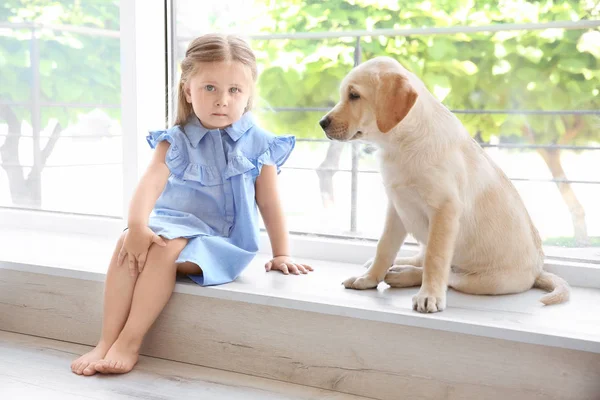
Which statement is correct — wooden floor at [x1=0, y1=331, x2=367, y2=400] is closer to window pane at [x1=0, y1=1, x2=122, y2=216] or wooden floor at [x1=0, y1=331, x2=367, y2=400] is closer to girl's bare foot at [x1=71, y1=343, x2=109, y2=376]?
girl's bare foot at [x1=71, y1=343, x2=109, y2=376]

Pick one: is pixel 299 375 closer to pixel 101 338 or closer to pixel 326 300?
pixel 326 300

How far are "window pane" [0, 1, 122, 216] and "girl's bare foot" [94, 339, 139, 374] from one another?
3.07ft

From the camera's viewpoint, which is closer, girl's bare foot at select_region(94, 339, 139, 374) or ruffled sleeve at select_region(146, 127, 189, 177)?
girl's bare foot at select_region(94, 339, 139, 374)

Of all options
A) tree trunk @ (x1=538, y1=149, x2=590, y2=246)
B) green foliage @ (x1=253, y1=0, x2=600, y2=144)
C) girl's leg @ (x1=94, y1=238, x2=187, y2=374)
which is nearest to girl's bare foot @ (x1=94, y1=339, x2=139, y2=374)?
girl's leg @ (x1=94, y1=238, x2=187, y2=374)

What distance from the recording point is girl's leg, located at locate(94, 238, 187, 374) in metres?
1.51

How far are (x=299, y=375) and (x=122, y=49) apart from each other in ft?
3.69

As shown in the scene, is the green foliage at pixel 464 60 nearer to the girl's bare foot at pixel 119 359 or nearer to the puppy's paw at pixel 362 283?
the puppy's paw at pixel 362 283

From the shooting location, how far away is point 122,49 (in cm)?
203

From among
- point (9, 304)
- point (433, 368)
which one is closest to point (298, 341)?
point (433, 368)

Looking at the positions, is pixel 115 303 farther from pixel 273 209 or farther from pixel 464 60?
pixel 464 60

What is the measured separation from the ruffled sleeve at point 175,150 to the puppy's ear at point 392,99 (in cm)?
53

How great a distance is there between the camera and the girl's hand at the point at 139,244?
1.53 metres

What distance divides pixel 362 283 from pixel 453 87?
3.03 feet

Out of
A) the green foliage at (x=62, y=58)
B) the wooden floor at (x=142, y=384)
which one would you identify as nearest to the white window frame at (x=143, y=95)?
the green foliage at (x=62, y=58)
